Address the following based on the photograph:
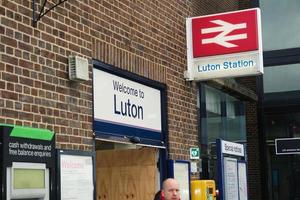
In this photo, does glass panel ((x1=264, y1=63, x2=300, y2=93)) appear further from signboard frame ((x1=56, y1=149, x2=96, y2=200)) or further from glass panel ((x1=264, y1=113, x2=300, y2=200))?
signboard frame ((x1=56, y1=149, x2=96, y2=200))

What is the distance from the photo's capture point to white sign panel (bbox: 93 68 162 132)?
6852 millimetres

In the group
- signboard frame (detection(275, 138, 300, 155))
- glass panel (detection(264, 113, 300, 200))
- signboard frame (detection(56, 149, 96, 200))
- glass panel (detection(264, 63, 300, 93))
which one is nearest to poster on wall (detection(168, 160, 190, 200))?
signboard frame (detection(56, 149, 96, 200))

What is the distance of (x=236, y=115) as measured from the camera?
1380cm

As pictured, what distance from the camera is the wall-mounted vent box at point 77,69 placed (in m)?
6.10

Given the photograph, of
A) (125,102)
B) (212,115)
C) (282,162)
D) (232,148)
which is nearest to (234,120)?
(212,115)

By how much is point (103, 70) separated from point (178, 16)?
9.11 ft

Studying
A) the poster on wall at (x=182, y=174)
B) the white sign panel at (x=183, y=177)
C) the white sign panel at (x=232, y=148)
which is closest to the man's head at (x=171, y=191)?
the poster on wall at (x=182, y=174)

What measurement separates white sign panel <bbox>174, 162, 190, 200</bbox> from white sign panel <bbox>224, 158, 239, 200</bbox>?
1.07 meters

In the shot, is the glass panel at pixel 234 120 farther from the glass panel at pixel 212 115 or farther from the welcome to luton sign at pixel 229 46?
the welcome to luton sign at pixel 229 46

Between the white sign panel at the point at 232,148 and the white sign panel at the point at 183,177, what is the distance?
1.07 m

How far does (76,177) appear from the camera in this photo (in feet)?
19.4

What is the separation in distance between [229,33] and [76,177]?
3.93 m

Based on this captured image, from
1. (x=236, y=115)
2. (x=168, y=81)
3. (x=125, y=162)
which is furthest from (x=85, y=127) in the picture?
(x=236, y=115)

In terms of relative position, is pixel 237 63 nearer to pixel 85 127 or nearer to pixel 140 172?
pixel 140 172
